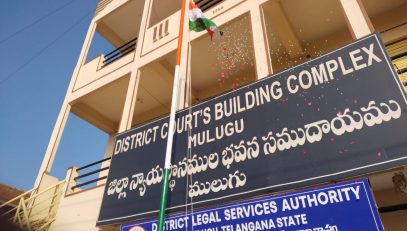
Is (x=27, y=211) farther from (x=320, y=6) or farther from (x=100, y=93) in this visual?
(x=320, y=6)

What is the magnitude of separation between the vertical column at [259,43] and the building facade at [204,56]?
17 millimetres

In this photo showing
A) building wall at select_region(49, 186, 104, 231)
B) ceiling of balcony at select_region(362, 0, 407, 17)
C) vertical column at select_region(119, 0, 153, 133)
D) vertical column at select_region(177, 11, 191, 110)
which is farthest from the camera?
vertical column at select_region(119, 0, 153, 133)

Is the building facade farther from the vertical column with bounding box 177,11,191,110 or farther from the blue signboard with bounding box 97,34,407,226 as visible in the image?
the blue signboard with bounding box 97,34,407,226

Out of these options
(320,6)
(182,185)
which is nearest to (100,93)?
(182,185)

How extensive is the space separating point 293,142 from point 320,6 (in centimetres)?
436

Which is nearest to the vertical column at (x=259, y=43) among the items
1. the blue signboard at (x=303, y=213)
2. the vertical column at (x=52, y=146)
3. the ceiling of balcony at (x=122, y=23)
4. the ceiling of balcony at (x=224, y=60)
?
the ceiling of balcony at (x=224, y=60)

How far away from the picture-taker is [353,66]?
3.61 metres

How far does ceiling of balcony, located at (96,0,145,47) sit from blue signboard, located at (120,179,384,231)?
8093mm

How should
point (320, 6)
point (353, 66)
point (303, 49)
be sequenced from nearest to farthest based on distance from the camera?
point (353, 66)
point (320, 6)
point (303, 49)

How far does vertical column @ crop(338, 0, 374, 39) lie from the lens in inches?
167

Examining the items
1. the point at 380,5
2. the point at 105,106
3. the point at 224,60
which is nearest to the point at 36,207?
the point at 105,106

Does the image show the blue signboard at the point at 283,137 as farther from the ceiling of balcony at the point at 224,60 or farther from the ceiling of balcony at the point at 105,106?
the ceiling of balcony at the point at 105,106

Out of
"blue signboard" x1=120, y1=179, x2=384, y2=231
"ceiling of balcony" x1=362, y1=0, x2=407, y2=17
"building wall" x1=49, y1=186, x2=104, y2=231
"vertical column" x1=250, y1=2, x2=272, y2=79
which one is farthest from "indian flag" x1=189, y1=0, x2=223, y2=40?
"building wall" x1=49, y1=186, x2=104, y2=231

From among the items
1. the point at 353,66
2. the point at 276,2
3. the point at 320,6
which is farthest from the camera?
the point at 320,6
